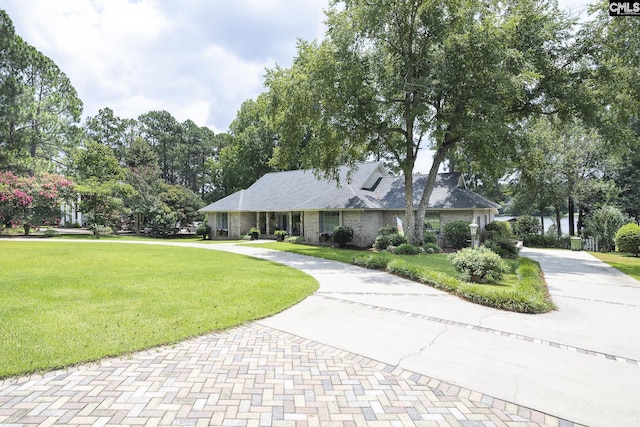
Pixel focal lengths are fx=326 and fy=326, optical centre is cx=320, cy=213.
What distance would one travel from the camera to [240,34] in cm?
1398

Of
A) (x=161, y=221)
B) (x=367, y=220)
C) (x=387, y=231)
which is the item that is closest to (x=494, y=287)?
(x=387, y=231)

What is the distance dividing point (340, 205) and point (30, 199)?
902 inches

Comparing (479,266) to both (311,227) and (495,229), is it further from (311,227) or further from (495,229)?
(311,227)

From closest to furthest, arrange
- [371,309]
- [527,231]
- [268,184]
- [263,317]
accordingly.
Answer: [263,317] < [371,309] < [527,231] < [268,184]

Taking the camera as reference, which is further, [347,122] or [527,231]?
[527,231]

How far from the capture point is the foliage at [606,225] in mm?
21266

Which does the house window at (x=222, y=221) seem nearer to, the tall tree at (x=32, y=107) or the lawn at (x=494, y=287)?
the tall tree at (x=32, y=107)

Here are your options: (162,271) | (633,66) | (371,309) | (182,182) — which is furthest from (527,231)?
(182,182)

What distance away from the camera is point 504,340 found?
501 centimetres

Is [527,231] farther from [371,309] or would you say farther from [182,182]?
[182,182]

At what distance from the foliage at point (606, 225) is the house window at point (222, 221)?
27052 mm

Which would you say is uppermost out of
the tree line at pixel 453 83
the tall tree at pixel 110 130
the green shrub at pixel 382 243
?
the tall tree at pixel 110 130

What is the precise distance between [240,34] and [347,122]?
652cm

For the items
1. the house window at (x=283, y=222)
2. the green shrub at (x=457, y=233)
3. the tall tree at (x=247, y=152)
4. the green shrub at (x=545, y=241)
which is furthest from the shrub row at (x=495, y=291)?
the tall tree at (x=247, y=152)
